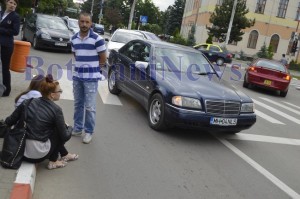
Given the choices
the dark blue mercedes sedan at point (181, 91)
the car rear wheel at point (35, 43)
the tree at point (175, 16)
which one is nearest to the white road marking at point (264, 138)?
the dark blue mercedes sedan at point (181, 91)

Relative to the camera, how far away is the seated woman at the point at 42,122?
441 cm

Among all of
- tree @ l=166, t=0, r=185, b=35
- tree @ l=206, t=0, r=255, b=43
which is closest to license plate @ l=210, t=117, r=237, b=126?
tree @ l=206, t=0, r=255, b=43

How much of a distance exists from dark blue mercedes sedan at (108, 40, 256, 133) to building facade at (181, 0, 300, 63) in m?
47.8

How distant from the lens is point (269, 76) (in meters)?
15.2

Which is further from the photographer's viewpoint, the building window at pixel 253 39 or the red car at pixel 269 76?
the building window at pixel 253 39

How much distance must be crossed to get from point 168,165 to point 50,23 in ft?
47.6

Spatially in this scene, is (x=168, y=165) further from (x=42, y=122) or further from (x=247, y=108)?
(x=247, y=108)

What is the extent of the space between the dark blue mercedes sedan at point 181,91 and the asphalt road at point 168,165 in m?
0.38

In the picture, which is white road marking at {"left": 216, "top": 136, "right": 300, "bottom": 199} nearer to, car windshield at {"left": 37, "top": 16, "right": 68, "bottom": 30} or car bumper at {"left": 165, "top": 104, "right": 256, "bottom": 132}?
car bumper at {"left": 165, "top": 104, "right": 256, "bottom": 132}

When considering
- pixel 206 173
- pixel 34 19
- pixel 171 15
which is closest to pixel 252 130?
pixel 206 173

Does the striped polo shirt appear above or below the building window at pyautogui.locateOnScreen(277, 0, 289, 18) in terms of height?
below

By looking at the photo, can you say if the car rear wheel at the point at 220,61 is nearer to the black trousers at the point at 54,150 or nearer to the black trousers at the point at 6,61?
the black trousers at the point at 6,61

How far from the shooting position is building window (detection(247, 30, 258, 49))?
56250 mm

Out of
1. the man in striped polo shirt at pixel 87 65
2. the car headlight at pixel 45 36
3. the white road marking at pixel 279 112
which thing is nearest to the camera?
the man in striped polo shirt at pixel 87 65
